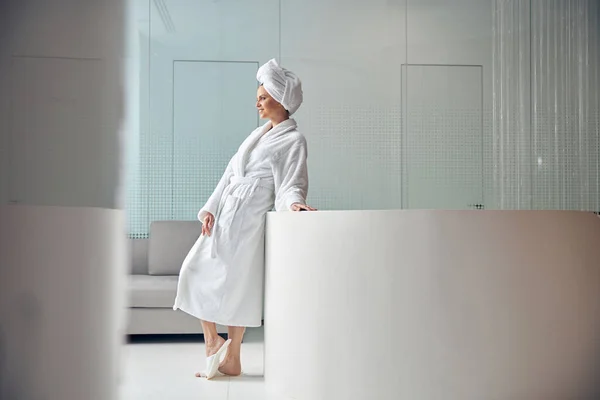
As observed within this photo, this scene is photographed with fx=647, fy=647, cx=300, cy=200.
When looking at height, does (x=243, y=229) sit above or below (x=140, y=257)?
above

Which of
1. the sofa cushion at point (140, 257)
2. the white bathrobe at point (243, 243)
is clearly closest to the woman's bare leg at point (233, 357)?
the white bathrobe at point (243, 243)

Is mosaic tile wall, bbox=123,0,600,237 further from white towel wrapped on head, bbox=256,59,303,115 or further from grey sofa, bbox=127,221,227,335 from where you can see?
white towel wrapped on head, bbox=256,59,303,115

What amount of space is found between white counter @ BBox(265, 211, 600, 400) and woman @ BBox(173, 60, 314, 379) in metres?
0.56

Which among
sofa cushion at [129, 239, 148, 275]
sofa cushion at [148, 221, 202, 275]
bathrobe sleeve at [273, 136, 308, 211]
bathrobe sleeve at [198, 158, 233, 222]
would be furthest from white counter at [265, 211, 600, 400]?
sofa cushion at [129, 239, 148, 275]

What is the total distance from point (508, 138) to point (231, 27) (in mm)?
2143

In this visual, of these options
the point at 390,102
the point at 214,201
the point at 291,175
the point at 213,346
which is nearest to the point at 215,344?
the point at 213,346

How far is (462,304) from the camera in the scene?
1.85m

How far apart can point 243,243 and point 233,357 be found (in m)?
0.48

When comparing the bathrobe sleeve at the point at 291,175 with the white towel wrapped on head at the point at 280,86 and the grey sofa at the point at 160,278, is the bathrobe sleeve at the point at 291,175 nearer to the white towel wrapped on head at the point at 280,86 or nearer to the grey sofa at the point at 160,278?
the white towel wrapped on head at the point at 280,86

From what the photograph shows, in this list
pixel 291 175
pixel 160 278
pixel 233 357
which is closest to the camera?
pixel 291 175

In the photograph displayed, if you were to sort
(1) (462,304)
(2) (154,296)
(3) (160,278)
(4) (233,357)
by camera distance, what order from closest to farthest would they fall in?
(1) (462,304) → (4) (233,357) → (2) (154,296) → (3) (160,278)

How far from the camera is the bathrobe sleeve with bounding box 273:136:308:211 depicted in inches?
94.5

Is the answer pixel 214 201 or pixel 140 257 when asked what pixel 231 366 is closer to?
pixel 214 201

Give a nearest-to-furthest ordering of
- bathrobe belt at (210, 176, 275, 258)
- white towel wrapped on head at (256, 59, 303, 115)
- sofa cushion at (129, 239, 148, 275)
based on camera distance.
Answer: bathrobe belt at (210, 176, 275, 258), white towel wrapped on head at (256, 59, 303, 115), sofa cushion at (129, 239, 148, 275)
